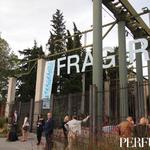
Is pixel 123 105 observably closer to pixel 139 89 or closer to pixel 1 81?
pixel 139 89

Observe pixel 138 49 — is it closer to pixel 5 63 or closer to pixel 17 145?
pixel 17 145

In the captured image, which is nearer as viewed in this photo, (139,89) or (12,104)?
(139,89)

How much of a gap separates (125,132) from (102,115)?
12.4 feet

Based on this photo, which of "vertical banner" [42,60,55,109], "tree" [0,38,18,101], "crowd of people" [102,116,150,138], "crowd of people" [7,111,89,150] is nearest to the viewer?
"crowd of people" [102,116,150,138]

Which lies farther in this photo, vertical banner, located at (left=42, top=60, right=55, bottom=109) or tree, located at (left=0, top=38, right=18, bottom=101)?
tree, located at (left=0, top=38, right=18, bottom=101)

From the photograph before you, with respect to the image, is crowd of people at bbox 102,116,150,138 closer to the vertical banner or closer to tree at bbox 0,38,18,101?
the vertical banner

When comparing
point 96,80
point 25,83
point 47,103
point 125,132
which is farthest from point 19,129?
point 25,83

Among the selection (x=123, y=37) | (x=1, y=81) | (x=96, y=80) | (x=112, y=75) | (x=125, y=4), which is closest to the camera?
(x=96, y=80)

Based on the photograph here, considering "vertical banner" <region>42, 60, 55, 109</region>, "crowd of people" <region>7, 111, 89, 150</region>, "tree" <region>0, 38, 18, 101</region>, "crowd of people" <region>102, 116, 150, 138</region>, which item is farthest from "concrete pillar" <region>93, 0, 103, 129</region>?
"tree" <region>0, 38, 18, 101</region>

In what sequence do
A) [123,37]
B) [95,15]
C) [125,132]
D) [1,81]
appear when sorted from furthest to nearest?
[1,81] → [123,37] → [95,15] → [125,132]

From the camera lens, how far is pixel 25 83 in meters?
48.8

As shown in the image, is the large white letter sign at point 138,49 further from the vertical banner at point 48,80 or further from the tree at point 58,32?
the tree at point 58,32

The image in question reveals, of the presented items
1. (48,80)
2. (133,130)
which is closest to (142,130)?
(133,130)

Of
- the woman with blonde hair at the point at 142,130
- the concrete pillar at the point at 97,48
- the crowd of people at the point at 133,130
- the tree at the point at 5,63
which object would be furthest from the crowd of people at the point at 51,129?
the tree at the point at 5,63
